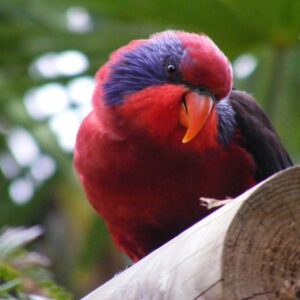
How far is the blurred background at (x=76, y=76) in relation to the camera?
4.10m

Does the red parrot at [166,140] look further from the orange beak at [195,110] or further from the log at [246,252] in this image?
the log at [246,252]

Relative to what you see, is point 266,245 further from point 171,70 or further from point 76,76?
point 76,76

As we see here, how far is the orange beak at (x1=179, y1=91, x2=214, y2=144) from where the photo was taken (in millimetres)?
2854

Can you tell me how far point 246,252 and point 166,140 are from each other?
50.1 inches

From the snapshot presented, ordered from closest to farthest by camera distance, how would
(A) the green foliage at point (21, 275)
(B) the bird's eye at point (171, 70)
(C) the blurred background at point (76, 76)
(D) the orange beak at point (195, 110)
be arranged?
(A) the green foliage at point (21, 275) < (D) the orange beak at point (195, 110) < (B) the bird's eye at point (171, 70) < (C) the blurred background at point (76, 76)

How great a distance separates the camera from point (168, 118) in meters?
2.96

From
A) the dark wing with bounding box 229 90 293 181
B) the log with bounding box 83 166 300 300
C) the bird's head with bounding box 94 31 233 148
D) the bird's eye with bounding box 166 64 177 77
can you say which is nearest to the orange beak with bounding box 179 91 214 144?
the bird's head with bounding box 94 31 233 148

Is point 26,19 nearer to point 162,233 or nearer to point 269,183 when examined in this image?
point 162,233

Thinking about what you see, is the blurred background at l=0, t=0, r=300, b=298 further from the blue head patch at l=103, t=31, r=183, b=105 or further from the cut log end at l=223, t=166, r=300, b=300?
the cut log end at l=223, t=166, r=300, b=300

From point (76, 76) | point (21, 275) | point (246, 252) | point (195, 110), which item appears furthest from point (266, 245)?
point (76, 76)

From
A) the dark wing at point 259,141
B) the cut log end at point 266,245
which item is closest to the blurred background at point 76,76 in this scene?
the dark wing at point 259,141

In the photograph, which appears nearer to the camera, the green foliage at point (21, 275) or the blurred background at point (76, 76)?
the green foliage at point (21, 275)

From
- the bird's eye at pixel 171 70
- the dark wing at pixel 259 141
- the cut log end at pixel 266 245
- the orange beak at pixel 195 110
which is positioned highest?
the bird's eye at pixel 171 70

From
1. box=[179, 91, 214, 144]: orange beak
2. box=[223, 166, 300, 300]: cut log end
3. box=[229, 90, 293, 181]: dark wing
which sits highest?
box=[179, 91, 214, 144]: orange beak
